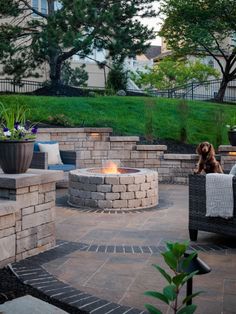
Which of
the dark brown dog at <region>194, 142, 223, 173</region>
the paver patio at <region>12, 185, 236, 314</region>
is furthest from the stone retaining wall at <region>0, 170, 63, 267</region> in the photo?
the dark brown dog at <region>194, 142, 223, 173</region>

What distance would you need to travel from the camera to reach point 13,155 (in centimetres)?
457

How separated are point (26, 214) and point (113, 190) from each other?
2.82 m

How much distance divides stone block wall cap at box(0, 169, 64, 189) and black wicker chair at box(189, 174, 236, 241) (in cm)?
156

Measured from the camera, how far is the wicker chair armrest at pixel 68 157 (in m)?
9.38

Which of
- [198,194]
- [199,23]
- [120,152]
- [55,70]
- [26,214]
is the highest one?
[199,23]

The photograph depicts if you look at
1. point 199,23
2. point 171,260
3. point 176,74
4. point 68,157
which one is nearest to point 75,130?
point 68,157

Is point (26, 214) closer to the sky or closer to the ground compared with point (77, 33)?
closer to the ground

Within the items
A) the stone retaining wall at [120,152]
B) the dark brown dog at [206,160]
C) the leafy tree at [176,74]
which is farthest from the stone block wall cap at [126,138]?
the leafy tree at [176,74]

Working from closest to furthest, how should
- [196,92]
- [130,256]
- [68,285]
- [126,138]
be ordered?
[68,285] → [130,256] → [126,138] → [196,92]

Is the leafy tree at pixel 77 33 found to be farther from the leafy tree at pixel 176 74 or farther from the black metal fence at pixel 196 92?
the leafy tree at pixel 176 74

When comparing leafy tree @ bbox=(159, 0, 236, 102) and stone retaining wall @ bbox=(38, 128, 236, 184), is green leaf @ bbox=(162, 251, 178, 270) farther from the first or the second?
leafy tree @ bbox=(159, 0, 236, 102)

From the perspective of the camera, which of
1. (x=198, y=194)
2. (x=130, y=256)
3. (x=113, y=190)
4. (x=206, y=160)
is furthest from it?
(x=113, y=190)

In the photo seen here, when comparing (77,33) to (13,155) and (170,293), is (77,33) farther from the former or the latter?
(170,293)

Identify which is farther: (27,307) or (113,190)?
(113,190)
